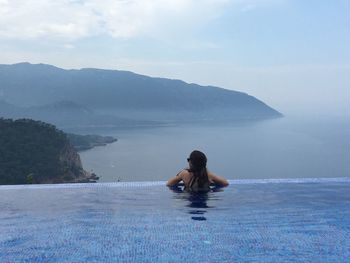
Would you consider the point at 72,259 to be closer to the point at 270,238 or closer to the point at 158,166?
the point at 270,238

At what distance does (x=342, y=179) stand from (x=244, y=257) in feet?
16.3

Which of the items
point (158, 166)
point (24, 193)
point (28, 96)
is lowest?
point (158, 166)

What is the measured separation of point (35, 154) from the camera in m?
58.6

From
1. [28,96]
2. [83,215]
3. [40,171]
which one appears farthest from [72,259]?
[28,96]

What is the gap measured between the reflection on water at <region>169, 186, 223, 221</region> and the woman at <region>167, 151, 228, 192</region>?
0.31 ft

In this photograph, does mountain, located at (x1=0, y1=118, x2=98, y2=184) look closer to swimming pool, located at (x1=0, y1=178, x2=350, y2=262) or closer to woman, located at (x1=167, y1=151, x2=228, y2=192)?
swimming pool, located at (x1=0, y1=178, x2=350, y2=262)

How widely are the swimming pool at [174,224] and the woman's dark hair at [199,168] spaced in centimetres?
22

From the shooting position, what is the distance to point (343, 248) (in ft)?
11.7

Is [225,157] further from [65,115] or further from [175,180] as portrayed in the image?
[175,180]

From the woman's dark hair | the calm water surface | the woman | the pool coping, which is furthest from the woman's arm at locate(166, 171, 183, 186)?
the calm water surface

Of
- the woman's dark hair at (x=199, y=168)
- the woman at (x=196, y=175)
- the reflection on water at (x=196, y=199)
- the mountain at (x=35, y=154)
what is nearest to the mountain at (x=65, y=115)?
the mountain at (x=35, y=154)

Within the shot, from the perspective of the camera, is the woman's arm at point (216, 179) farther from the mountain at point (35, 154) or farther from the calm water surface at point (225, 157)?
the calm water surface at point (225, 157)

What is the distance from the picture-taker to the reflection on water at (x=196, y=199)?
4949 millimetres

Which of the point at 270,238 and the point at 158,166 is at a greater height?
the point at 270,238
